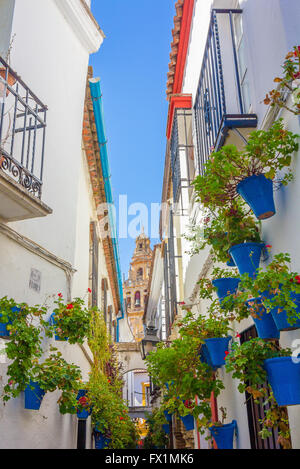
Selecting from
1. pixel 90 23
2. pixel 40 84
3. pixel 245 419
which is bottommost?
pixel 245 419

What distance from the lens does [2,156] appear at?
4.07 meters

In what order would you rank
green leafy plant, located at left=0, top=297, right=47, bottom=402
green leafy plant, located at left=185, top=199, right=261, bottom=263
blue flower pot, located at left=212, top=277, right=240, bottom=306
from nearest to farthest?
green leafy plant, located at left=185, top=199, right=261, bottom=263
green leafy plant, located at left=0, top=297, right=47, bottom=402
blue flower pot, located at left=212, top=277, right=240, bottom=306

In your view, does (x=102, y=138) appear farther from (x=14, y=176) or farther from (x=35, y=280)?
(x=14, y=176)

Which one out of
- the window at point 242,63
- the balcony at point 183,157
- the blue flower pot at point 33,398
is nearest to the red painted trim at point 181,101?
the balcony at point 183,157

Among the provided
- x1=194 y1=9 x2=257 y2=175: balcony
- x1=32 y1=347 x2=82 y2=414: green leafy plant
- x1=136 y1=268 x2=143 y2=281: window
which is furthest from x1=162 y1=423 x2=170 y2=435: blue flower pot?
x1=136 y1=268 x2=143 y2=281: window

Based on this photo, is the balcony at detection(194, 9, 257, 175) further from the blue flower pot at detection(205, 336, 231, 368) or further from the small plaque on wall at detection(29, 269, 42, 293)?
the small plaque on wall at detection(29, 269, 42, 293)

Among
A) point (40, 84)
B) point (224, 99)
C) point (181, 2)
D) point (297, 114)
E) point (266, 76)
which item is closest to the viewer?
point (297, 114)

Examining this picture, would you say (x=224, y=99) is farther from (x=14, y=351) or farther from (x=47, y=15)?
(x=47, y=15)

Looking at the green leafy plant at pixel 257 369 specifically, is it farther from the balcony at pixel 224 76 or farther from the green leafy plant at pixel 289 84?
the balcony at pixel 224 76

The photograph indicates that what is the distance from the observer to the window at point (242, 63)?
15.5 feet

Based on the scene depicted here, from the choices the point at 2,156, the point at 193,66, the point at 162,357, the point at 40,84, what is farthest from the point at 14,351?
the point at 193,66

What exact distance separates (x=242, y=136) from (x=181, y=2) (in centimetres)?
507

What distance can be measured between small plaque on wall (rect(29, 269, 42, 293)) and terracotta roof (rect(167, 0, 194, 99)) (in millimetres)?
4481

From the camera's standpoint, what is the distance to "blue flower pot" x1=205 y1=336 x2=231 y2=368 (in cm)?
419
